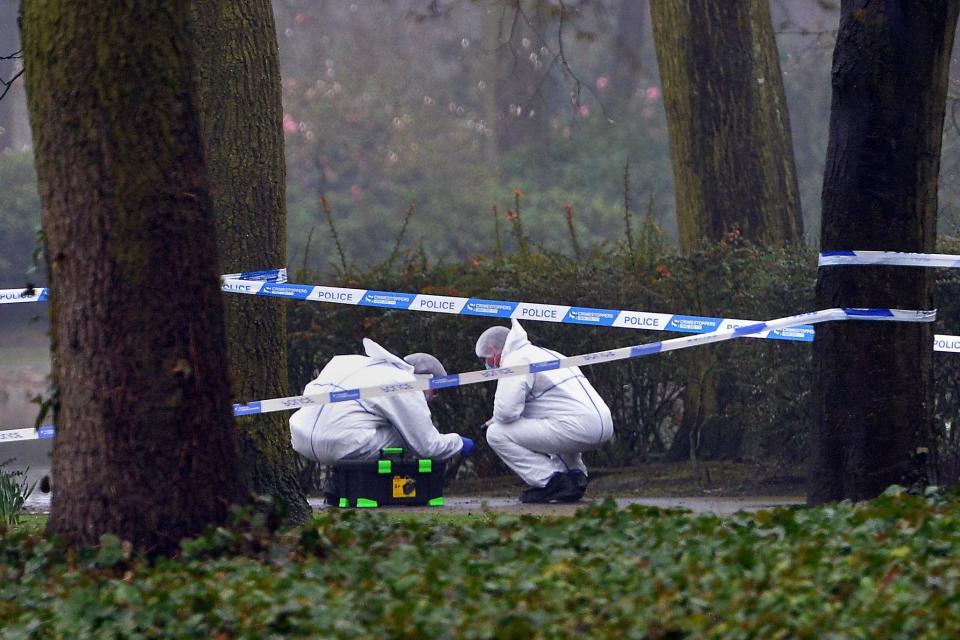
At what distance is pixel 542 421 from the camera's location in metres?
9.74

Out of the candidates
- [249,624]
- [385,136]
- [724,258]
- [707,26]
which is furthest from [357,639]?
[385,136]

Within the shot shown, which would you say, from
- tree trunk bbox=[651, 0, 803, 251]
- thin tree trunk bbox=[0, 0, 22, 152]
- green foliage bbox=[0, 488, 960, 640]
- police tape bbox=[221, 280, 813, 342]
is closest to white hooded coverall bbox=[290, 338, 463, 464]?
police tape bbox=[221, 280, 813, 342]

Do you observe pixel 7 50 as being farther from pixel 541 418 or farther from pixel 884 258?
pixel 884 258

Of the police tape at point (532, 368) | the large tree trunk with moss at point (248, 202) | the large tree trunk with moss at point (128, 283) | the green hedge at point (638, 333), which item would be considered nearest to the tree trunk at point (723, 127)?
the green hedge at point (638, 333)

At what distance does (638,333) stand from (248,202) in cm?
366

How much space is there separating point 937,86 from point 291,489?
3661 millimetres

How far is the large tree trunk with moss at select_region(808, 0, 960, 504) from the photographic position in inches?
258

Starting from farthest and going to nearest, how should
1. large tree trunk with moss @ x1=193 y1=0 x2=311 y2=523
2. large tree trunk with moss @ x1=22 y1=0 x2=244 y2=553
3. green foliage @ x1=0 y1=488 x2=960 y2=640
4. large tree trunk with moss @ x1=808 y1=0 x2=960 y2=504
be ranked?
large tree trunk with moss @ x1=193 y1=0 x2=311 y2=523 → large tree trunk with moss @ x1=808 y1=0 x2=960 y2=504 → large tree trunk with moss @ x1=22 y1=0 x2=244 y2=553 → green foliage @ x1=0 y1=488 x2=960 y2=640

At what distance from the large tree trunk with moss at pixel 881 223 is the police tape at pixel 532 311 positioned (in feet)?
6.82

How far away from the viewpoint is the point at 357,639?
414cm

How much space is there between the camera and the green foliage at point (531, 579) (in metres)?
4.09

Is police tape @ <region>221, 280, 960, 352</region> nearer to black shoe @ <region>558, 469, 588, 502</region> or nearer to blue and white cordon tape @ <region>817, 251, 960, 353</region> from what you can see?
black shoe @ <region>558, 469, 588, 502</region>

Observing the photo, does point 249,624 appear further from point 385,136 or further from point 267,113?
point 385,136

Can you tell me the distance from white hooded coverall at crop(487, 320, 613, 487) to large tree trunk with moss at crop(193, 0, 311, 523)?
2178 mm
